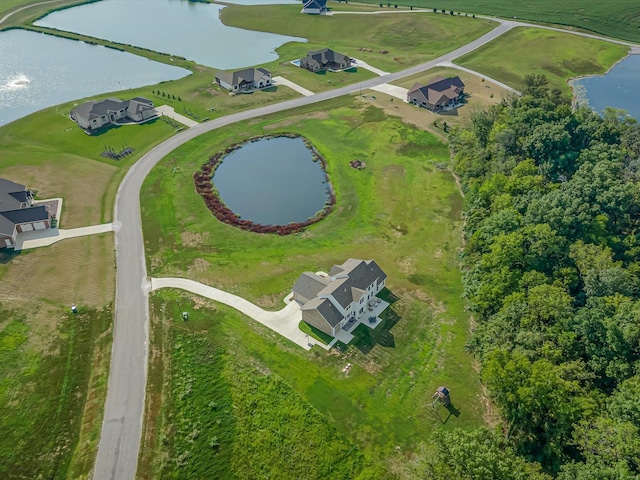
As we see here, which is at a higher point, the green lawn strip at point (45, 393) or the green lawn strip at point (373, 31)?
the green lawn strip at point (373, 31)

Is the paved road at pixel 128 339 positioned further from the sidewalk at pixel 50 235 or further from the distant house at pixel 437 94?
the distant house at pixel 437 94

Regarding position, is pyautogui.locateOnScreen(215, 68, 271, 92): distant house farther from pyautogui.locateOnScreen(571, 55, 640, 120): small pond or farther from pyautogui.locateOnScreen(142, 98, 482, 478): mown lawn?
pyautogui.locateOnScreen(571, 55, 640, 120): small pond

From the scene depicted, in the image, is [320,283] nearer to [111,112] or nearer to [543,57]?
[111,112]

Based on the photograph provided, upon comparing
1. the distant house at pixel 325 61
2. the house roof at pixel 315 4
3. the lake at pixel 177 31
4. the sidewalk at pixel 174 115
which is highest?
the house roof at pixel 315 4

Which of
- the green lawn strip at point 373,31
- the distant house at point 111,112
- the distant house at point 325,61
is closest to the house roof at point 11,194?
the distant house at point 111,112

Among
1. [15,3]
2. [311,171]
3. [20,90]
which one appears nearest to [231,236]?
[311,171]

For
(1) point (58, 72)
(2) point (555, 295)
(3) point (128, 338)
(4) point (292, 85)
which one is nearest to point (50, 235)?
(3) point (128, 338)

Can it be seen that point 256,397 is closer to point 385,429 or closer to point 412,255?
point 385,429
